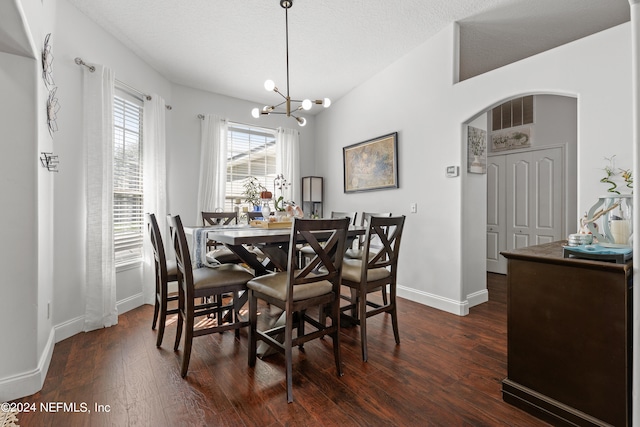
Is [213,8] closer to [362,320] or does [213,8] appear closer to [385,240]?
[385,240]

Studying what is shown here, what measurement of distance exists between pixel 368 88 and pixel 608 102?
2.81 metres

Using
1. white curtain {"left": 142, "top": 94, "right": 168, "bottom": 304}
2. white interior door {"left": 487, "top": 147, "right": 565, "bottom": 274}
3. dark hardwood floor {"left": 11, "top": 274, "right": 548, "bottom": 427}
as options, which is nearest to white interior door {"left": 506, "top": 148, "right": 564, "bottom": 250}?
white interior door {"left": 487, "top": 147, "right": 565, "bottom": 274}

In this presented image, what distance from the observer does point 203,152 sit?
437cm

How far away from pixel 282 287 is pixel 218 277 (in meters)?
0.53

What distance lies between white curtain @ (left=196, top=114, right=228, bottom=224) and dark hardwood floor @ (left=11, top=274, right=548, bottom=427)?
6.80 ft

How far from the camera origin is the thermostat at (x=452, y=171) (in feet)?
10.2

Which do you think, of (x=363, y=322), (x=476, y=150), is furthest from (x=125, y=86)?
(x=476, y=150)

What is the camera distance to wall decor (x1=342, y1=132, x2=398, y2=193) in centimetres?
390

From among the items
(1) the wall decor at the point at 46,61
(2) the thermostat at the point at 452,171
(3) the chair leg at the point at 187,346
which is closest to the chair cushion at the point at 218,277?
(3) the chair leg at the point at 187,346

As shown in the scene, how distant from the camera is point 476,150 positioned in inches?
131

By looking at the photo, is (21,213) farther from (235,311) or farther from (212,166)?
(212,166)

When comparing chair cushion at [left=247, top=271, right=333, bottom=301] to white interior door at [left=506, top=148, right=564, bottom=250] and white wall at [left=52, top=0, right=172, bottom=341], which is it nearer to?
white wall at [left=52, top=0, right=172, bottom=341]

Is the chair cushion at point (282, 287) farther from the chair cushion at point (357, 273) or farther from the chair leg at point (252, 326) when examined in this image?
the chair cushion at point (357, 273)

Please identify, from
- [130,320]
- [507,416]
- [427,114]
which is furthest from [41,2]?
[507,416]
